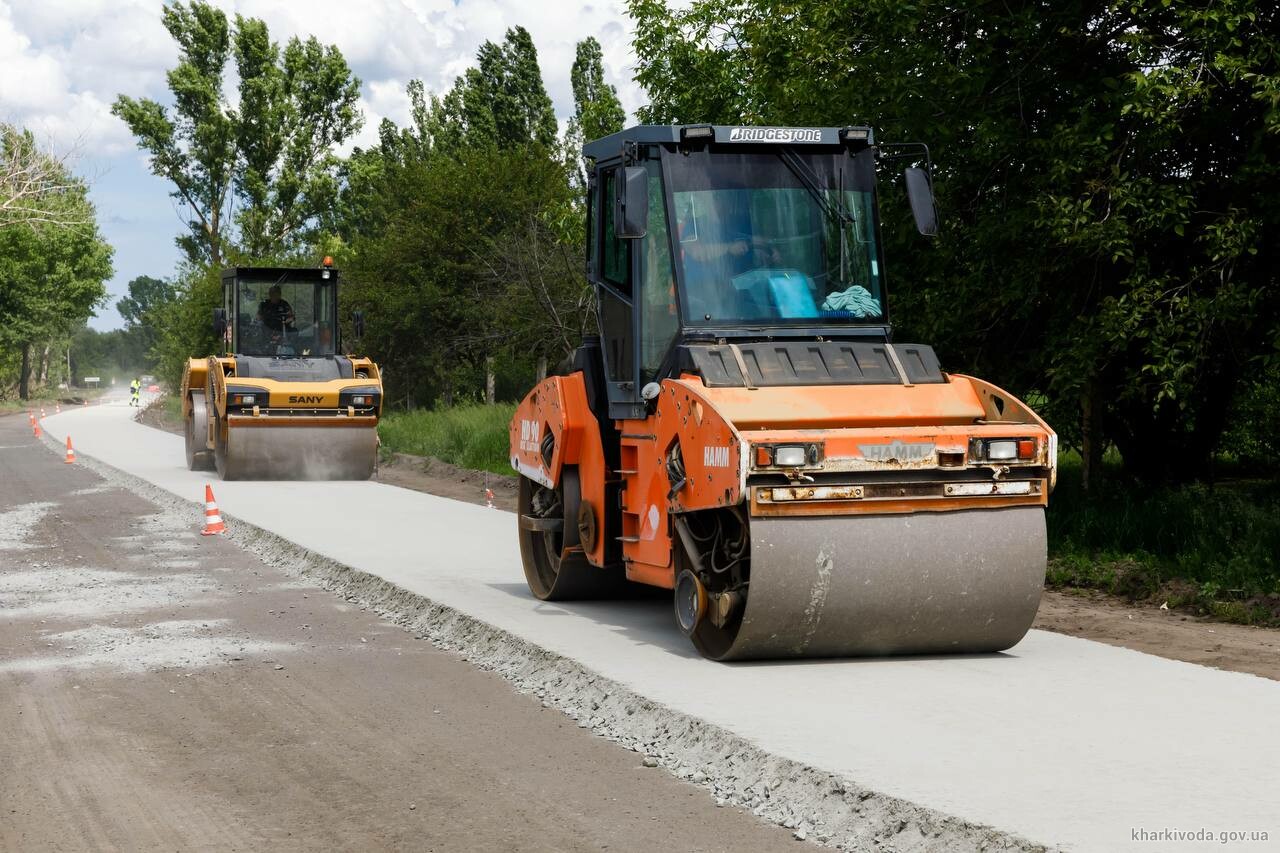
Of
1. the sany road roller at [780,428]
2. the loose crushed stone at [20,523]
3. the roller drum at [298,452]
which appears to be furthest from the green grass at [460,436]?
the sany road roller at [780,428]

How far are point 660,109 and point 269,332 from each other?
7007 mm

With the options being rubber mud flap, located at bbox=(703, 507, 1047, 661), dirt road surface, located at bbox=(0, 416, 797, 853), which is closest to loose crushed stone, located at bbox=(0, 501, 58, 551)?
dirt road surface, located at bbox=(0, 416, 797, 853)

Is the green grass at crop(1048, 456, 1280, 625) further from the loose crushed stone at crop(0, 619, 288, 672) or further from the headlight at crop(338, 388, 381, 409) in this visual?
the headlight at crop(338, 388, 381, 409)

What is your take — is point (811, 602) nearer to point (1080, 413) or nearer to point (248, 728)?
point (248, 728)

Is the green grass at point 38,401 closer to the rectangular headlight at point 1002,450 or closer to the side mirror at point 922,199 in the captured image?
the side mirror at point 922,199

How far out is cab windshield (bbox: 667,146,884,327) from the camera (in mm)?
9258

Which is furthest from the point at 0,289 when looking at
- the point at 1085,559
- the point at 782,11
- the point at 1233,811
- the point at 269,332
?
the point at 1233,811

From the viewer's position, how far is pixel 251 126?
5925 cm

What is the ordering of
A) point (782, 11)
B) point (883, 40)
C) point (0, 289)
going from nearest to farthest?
point (883, 40)
point (782, 11)
point (0, 289)

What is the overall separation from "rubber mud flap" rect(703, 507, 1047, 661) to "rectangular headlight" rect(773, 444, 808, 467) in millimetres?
308

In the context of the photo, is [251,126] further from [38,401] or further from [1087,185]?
[1087,185]

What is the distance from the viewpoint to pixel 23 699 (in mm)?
8133

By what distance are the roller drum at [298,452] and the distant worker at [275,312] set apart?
277cm

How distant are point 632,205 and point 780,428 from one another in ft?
5.23
